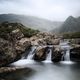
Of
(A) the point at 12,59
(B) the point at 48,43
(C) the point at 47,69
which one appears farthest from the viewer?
(B) the point at 48,43

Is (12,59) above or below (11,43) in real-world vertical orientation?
below

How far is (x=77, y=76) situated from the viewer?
31.7 metres

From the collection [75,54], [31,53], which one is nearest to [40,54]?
[31,53]

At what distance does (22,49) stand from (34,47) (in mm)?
4096

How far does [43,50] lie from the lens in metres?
47.8

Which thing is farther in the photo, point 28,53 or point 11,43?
point 28,53

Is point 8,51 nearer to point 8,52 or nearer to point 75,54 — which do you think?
point 8,52

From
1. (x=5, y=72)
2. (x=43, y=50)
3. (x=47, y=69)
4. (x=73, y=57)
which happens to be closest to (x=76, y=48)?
(x=73, y=57)

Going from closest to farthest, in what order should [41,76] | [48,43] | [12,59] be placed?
1. [41,76]
2. [12,59]
3. [48,43]

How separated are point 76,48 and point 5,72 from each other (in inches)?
791

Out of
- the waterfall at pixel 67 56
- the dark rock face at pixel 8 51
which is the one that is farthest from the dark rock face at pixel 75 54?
the dark rock face at pixel 8 51

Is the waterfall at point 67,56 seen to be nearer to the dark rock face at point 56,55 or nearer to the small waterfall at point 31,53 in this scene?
the dark rock face at point 56,55

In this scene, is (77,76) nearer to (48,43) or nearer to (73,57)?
(73,57)

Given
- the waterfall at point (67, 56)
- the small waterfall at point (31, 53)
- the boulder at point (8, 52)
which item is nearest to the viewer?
the boulder at point (8, 52)
